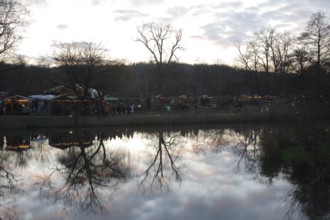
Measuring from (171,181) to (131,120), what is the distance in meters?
28.2

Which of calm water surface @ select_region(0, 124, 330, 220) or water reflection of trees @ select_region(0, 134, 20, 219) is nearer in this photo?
water reflection of trees @ select_region(0, 134, 20, 219)

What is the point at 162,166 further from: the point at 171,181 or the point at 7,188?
the point at 7,188

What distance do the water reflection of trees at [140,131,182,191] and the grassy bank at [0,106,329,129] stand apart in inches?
428

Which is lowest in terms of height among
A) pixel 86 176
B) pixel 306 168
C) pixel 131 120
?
pixel 86 176

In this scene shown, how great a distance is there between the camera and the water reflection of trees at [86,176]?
14.8 metres

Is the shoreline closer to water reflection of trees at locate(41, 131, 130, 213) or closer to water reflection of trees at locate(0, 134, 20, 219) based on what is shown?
water reflection of trees at locate(41, 131, 130, 213)

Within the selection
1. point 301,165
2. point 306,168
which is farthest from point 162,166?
point 306,168

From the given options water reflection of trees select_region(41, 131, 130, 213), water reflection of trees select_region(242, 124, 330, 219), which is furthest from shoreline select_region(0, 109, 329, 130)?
water reflection of trees select_region(242, 124, 330, 219)

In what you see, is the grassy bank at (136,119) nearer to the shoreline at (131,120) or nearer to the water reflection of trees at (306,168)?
the shoreline at (131,120)

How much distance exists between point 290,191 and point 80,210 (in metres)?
7.52

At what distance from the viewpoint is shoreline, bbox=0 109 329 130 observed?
1715 inches

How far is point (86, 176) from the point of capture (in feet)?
62.3

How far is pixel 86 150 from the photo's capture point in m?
27.6

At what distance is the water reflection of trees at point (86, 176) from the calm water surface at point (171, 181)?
1.4 inches
